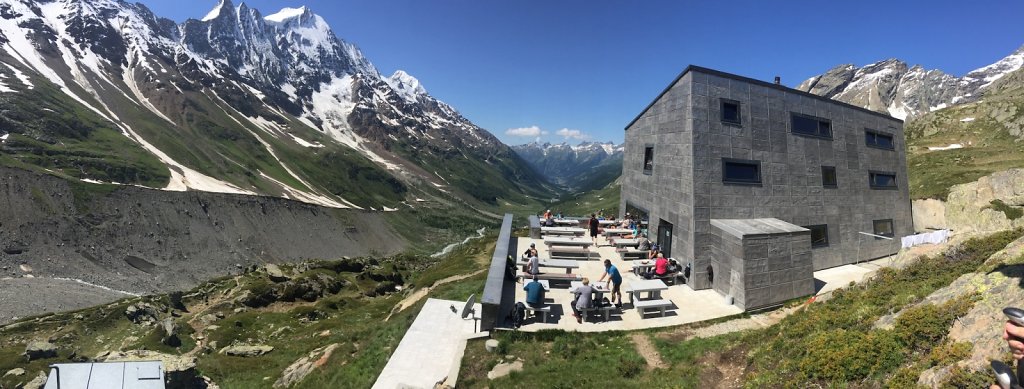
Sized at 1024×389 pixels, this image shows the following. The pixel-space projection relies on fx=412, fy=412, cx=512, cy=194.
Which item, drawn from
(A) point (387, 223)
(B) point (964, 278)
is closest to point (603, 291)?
(B) point (964, 278)

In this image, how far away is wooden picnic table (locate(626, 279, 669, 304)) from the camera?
55.9 ft

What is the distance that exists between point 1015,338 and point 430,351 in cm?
1420

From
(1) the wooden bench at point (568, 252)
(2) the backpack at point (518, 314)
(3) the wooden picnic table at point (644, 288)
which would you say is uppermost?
(1) the wooden bench at point (568, 252)

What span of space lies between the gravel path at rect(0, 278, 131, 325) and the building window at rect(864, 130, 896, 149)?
267ft

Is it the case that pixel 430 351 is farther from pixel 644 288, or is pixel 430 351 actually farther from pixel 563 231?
pixel 563 231

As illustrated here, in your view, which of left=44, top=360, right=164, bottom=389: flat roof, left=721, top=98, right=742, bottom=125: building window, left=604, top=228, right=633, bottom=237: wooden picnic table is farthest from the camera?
left=604, top=228, right=633, bottom=237: wooden picnic table

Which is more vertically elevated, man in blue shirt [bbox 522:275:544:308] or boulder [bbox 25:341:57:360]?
man in blue shirt [bbox 522:275:544:308]

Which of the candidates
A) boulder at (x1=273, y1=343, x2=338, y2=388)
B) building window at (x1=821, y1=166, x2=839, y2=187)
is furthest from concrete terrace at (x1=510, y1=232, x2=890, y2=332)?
boulder at (x1=273, y1=343, x2=338, y2=388)

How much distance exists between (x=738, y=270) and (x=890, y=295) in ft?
19.2

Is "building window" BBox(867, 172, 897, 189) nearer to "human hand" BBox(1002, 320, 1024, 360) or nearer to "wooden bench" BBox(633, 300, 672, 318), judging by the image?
"wooden bench" BBox(633, 300, 672, 318)

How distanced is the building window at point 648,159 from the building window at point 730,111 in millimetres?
5242

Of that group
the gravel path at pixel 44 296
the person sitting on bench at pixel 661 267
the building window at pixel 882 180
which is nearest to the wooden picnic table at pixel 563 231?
the person sitting on bench at pixel 661 267

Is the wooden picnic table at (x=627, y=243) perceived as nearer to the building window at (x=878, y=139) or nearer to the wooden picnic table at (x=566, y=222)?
the wooden picnic table at (x=566, y=222)

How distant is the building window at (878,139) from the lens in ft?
86.5
